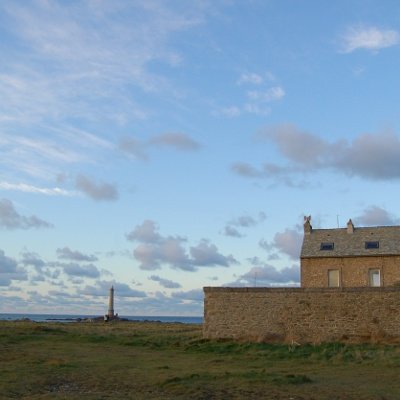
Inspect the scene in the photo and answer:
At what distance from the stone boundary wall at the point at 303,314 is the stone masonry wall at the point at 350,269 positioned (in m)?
8.43

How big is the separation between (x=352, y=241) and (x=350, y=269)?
200 centimetres

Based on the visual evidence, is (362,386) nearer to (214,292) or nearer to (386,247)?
(214,292)

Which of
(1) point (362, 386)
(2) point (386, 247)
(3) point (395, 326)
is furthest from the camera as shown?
(2) point (386, 247)

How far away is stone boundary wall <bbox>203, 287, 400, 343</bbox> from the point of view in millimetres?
24219

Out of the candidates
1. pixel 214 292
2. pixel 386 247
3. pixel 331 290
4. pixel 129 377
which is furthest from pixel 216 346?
pixel 386 247

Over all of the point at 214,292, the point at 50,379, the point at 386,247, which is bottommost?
the point at 50,379

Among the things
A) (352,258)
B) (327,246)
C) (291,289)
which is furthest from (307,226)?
(291,289)

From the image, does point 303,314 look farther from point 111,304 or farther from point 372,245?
point 111,304

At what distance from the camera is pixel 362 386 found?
1419cm

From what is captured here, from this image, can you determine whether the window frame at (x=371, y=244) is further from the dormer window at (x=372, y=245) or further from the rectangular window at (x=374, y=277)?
the rectangular window at (x=374, y=277)

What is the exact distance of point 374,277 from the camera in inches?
1321

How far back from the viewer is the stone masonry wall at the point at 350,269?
33.1m

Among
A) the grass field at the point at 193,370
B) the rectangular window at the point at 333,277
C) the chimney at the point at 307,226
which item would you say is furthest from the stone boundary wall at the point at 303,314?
the chimney at the point at 307,226

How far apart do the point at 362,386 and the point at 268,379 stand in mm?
2234
